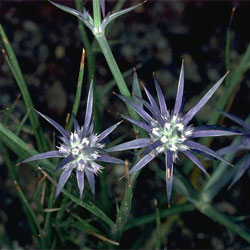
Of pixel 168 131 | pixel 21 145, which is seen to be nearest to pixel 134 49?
pixel 168 131

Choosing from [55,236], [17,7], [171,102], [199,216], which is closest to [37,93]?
[17,7]

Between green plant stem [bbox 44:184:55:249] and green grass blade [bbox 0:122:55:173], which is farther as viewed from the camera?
green plant stem [bbox 44:184:55:249]

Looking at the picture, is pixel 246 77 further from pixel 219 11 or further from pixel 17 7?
pixel 17 7

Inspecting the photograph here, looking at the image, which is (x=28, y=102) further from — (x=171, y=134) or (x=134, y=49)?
(x=134, y=49)

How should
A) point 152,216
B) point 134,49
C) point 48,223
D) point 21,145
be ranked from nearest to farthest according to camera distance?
point 21,145, point 48,223, point 152,216, point 134,49

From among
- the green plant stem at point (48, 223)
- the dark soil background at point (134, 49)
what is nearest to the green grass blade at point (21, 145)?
the green plant stem at point (48, 223)

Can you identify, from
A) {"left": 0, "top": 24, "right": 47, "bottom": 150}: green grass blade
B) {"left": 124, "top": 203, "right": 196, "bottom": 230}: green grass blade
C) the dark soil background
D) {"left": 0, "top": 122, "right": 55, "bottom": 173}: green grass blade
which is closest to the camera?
{"left": 0, "top": 122, "right": 55, "bottom": 173}: green grass blade

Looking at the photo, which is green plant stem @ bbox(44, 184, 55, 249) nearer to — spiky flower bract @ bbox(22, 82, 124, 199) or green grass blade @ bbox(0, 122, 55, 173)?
green grass blade @ bbox(0, 122, 55, 173)

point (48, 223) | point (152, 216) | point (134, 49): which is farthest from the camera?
point (134, 49)

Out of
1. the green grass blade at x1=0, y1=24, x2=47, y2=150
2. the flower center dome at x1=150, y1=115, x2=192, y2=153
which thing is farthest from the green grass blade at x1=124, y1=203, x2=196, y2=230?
the flower center dome at x1=150, y1=115, x2=192, y2=153

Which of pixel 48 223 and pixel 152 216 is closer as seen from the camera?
pixel 48 223
